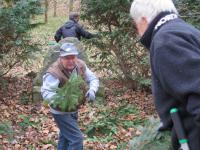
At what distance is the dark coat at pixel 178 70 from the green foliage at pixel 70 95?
276 cm

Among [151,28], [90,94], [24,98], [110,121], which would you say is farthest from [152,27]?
[24,98]

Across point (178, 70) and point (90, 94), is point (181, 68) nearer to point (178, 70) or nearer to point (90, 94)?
point (178, 70)

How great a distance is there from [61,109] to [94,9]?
5864 millimetres

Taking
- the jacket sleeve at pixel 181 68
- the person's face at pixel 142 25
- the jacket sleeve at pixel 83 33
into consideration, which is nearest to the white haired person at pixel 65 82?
the person's face at pixel 142 25

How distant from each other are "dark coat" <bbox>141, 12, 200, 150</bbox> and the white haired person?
117 inches

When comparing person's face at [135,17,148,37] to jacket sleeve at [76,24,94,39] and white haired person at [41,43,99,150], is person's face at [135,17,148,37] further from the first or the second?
jacket sleeve at [76,24,94,39]

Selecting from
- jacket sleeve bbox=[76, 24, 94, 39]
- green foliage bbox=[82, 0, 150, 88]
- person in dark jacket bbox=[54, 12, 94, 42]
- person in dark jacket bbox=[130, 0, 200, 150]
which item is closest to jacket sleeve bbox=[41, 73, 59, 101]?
person in dark jacket bbox=[130, 0, 200, 150]

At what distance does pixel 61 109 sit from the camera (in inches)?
225

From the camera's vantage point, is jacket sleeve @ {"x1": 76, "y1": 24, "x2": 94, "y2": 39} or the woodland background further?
jacket sleeve @ {"x1": 76, "y1": 24, "x2": 94, "y2": 39}

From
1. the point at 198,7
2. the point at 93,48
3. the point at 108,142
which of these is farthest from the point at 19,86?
the point at 198,7

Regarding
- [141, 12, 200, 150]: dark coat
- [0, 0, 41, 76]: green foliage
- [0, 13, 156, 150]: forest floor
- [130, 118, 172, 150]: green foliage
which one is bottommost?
[0, 13, 156, 150]: forest floor

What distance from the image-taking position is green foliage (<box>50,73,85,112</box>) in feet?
18.0

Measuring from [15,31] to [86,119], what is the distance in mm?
2939

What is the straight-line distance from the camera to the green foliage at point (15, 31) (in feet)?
32.6
